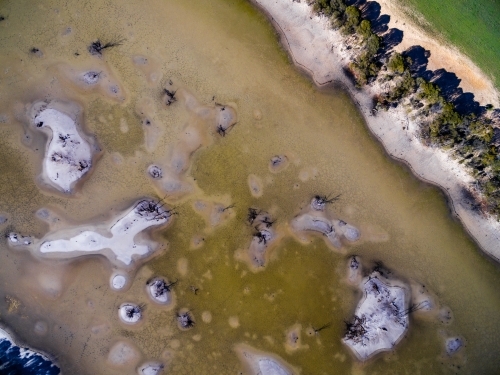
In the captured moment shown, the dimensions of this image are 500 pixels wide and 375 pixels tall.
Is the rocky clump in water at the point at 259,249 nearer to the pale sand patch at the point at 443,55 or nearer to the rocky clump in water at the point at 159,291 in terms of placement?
the rocky clump in water at the point at 159,291

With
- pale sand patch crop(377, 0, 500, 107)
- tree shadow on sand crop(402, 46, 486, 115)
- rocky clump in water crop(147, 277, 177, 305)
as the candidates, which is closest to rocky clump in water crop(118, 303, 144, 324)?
rocky clump in water crop(147, 277, 177, 305)

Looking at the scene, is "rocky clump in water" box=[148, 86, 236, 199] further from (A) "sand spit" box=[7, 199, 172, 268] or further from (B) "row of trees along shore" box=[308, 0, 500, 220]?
(B) "row of trees along shore" box=[308, 0, 500, 220]

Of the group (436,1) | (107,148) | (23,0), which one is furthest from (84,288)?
(436,1)

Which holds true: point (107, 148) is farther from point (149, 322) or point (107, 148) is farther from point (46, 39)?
point (149, 322)

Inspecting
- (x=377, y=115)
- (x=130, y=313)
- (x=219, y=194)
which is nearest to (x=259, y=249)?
(x=219, y=194)

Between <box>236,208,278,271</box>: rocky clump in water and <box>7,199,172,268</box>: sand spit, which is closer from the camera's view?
<box>7,199,172,268</box>: sand spit
